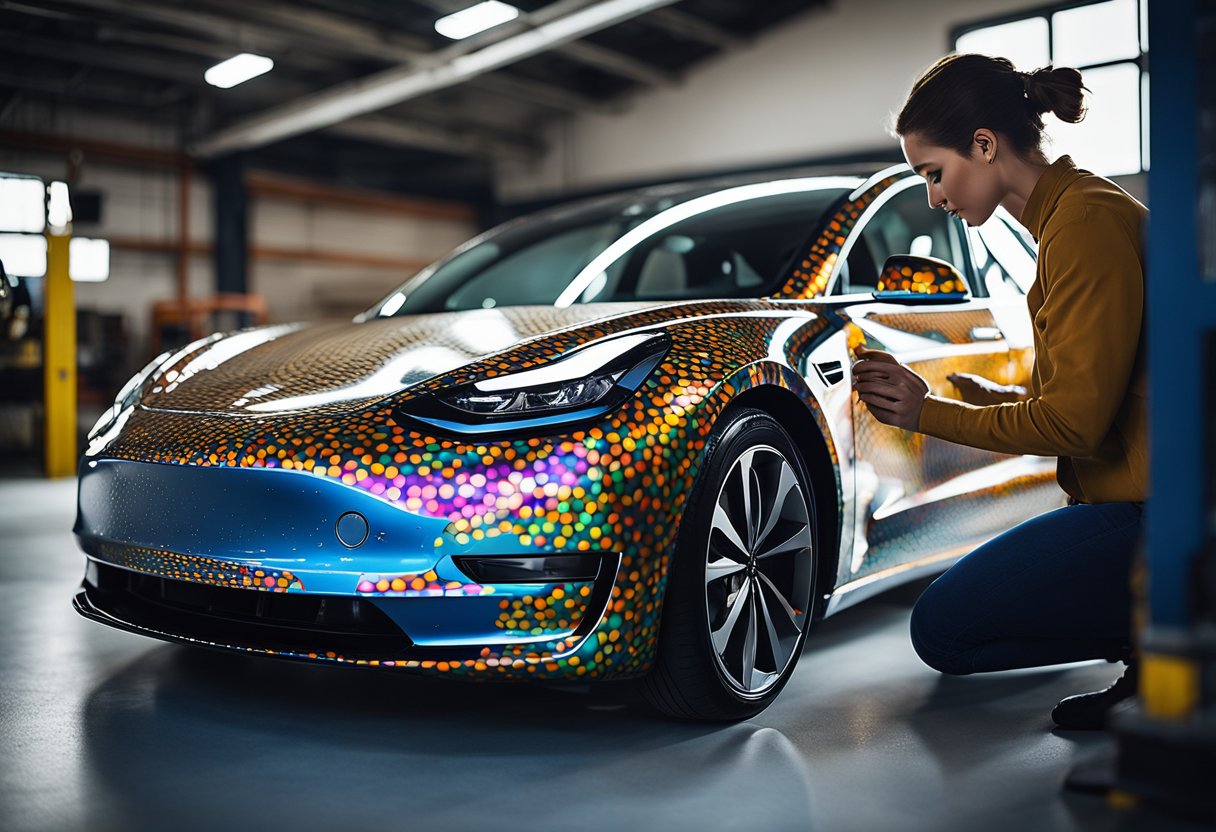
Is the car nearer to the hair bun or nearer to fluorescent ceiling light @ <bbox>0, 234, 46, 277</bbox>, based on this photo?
the hair bun

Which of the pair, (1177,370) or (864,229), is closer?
(1177,370)

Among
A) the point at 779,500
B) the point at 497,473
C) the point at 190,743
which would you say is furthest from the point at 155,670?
the point at 779,500

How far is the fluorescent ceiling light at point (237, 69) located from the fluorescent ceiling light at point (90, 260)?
10.7ft

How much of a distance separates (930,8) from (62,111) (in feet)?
33.8

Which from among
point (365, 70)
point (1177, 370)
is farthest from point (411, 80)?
point (1177, 370)

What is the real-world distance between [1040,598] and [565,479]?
0.99 m

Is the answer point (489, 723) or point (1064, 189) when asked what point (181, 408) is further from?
point (1064, 189)

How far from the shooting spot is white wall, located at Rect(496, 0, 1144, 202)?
12992mm

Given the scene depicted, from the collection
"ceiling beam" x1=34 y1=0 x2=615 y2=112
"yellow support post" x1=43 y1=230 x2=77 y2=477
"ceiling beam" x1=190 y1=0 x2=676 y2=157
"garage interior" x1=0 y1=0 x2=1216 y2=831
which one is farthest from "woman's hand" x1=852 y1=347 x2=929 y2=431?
"ceiling beam" x1=34 y1=0 x2=615 y2=112

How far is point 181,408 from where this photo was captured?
2.42 metres

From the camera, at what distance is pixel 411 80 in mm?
12273

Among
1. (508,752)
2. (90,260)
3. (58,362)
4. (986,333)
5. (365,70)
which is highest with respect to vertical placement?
(365,70)

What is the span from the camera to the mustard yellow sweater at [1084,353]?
2037mm

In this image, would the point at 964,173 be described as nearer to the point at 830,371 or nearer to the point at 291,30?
the point at 830,371
